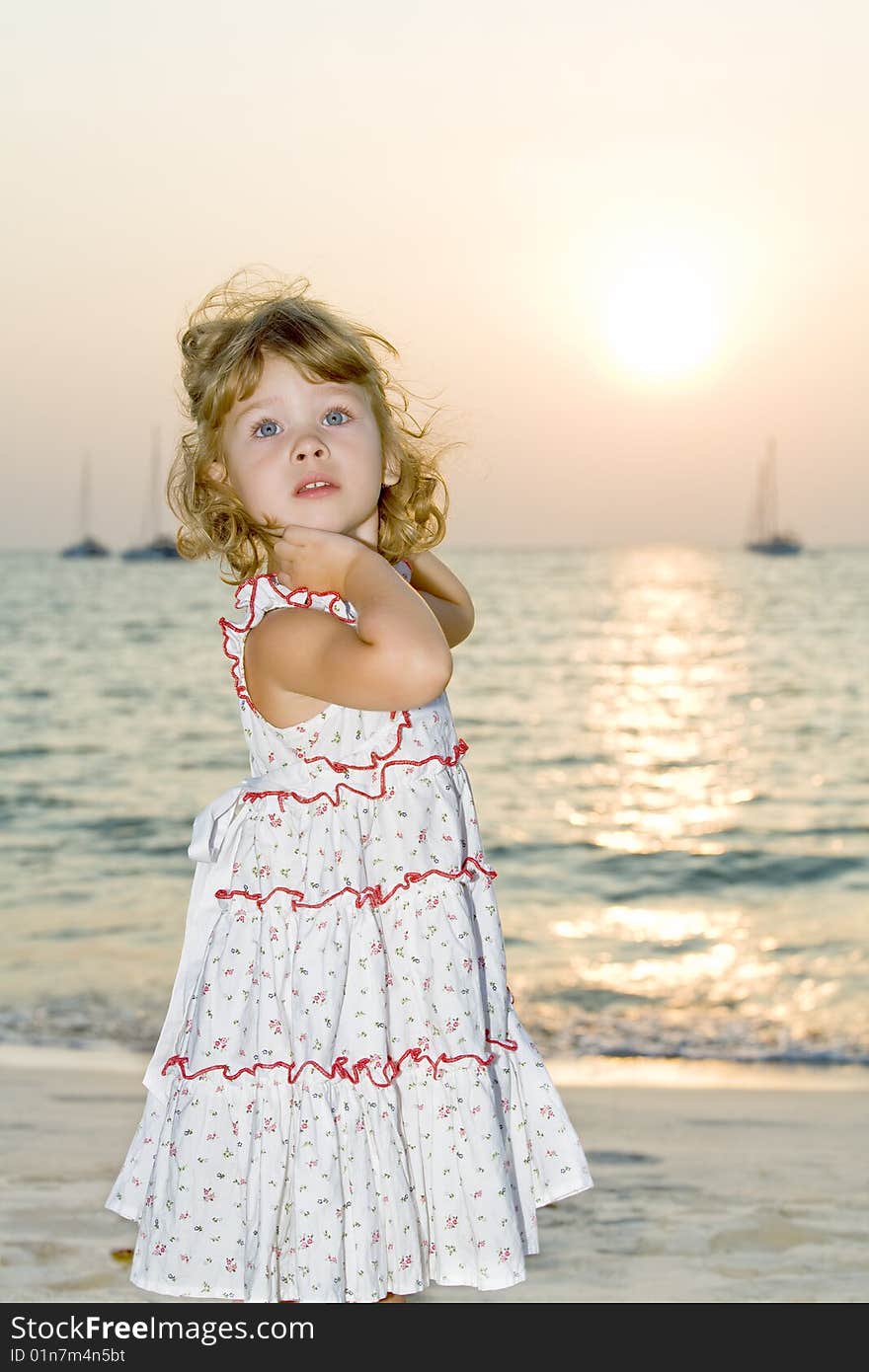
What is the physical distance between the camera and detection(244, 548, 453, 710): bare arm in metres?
2.40

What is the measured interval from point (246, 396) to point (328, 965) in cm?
97

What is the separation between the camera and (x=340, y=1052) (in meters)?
2.54

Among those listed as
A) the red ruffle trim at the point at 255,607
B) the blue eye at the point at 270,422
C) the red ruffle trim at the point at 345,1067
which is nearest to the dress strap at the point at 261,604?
the red ruffle trim at the point at 255,607

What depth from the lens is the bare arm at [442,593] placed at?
2992 mm

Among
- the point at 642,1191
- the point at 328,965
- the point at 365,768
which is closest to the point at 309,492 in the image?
the point at 365,768

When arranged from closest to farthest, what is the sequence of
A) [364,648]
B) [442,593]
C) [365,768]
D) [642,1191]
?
1. [364,648]
2. [365,768]
3. [442,593]
4. [642,1191]

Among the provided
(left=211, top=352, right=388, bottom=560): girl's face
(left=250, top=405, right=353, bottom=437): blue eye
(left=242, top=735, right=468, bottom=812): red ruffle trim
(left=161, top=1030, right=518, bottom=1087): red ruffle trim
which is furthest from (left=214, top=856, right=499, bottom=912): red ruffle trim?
(left=250, top=405, right=353, bottom=437): blue eye

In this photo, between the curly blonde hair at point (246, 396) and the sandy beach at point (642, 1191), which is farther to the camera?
the sandy beach at point (642, 1191)

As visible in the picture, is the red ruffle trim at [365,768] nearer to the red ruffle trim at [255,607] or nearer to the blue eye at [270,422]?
the red ruffle trim at [255,607]

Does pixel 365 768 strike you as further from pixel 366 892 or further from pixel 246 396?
pixel 246 396

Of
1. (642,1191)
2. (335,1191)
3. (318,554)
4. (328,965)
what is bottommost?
(642,1191)

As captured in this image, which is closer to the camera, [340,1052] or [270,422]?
[340,1052]

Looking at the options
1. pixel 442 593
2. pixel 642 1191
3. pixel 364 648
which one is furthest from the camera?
pixel 642 1191

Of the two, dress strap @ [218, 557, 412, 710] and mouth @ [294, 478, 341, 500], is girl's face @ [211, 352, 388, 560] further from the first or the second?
dress strap @ [218, 557, 412, 710]
